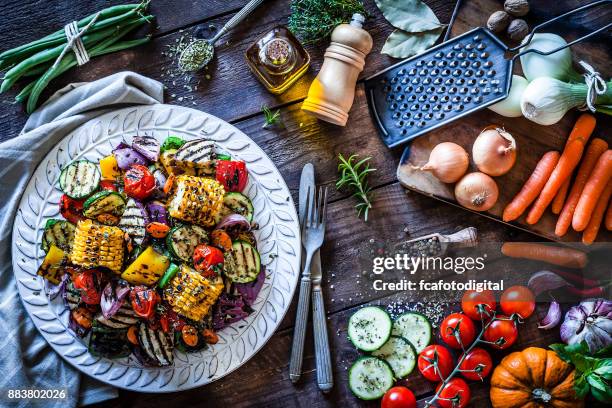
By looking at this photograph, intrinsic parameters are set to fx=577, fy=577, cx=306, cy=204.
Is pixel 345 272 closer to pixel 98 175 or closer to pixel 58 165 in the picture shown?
pixel 98 175

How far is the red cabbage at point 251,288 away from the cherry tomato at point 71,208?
61 centimetres

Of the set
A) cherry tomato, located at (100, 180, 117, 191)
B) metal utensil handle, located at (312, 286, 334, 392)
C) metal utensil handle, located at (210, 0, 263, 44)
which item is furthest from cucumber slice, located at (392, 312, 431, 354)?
metal utensil handle, located at (210, 0, 263, 44)

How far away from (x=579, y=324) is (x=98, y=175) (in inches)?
73.9

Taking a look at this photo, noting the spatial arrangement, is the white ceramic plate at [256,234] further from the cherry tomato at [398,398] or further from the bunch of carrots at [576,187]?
the bunch of carrots at [576,187]

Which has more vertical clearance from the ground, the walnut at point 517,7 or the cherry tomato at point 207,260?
the walnut at point 517,7

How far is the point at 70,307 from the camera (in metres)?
2.04

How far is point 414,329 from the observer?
2283 mm

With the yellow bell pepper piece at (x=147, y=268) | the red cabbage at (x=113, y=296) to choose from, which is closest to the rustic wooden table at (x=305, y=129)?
the yellow bell pepper piece at (x=147, y=268)

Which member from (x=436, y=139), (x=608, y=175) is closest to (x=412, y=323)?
(x=436, y=139)

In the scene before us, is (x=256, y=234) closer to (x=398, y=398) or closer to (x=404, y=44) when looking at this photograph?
(x=398, y=398)

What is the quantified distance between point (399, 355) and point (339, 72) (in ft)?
3.69

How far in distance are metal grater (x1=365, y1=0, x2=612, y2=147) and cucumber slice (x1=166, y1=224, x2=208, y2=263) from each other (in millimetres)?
824

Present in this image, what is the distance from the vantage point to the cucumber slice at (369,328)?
87.8 inches

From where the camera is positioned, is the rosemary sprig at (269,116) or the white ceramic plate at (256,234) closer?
the white ceramic plate at (256,234)
